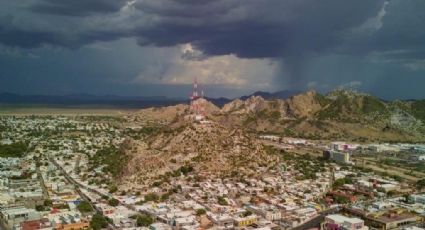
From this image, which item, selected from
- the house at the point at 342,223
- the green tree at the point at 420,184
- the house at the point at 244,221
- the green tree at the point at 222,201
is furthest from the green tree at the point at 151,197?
the green tree at the point at 420,184

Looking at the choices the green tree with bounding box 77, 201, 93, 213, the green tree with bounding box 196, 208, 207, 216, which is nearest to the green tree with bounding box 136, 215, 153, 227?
the green tree with bounding box 196, 208, 207, 216

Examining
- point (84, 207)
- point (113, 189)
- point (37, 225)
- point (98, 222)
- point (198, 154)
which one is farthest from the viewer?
point (198, 154)

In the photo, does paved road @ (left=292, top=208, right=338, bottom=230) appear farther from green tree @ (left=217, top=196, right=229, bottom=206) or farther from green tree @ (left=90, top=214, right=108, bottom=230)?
green tree @ (left=90, top=214, right=108, bottom=230)

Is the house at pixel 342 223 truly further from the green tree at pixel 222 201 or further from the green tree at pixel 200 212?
the green tree at pixel 200 212

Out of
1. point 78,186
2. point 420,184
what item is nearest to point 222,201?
point 78,186

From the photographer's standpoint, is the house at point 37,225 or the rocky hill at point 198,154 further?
the rocky hill at point 198,154

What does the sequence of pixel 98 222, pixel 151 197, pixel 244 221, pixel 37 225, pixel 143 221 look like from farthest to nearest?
pixel 151 197 < pixel 244 221 < pixel 143 221 < pixel 98 222 < pixel 37 225

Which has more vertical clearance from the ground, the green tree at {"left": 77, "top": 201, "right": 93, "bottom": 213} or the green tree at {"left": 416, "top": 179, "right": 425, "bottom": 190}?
the green tree at {"left": 416, "top": 179, "right": 425, "bottom": 190}

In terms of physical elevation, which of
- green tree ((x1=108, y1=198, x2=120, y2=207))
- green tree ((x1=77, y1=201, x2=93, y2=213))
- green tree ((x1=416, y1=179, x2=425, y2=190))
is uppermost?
green tree ((x1=416, y1=179, x2=425, y2=190))

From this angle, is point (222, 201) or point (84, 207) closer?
point (84, 207)

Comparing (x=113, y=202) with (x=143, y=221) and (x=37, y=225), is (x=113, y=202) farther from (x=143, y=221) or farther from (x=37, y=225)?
(x=37, y=225)

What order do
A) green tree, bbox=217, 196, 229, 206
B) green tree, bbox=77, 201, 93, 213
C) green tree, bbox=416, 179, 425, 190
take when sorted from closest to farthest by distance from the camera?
green tree, bbox=77, 201, 93, 213 → green tree, bbox=217, 196, 229, 206 → green tree, bbox=416, 179, 425, 190
